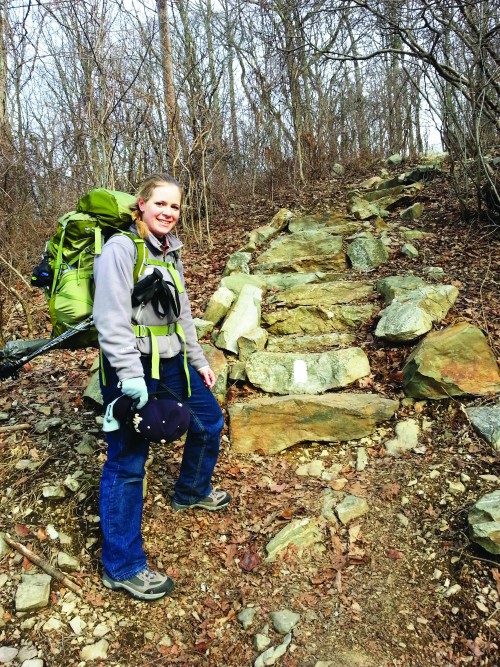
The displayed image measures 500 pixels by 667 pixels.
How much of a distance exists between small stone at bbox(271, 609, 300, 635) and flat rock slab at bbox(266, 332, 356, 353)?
279cm

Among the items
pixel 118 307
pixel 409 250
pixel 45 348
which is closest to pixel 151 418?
pixel 118 307

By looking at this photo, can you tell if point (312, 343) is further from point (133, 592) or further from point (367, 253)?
point (133, 592)

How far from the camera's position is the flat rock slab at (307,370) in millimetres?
4230

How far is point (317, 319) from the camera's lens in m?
5.38

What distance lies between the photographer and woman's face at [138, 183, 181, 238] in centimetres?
236

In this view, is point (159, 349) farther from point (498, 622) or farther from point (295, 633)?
point (498, 622)

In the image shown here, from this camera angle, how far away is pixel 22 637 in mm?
2279

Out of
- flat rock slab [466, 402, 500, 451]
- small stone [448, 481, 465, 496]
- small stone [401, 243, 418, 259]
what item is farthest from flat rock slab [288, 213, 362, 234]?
small stone [448, 481, 465, 496]

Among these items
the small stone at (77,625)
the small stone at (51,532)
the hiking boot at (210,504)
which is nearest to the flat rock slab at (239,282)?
the hiking boot at (210,504)

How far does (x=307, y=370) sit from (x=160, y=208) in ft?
8.03

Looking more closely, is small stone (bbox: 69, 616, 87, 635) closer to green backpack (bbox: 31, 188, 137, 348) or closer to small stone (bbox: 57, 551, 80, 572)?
small stone (bbox: 57, 551, 80, 572)

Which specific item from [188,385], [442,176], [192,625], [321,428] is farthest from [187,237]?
[192,625]

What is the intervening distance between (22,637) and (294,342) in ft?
11.5

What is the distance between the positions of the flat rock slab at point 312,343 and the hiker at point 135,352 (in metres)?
2.42
